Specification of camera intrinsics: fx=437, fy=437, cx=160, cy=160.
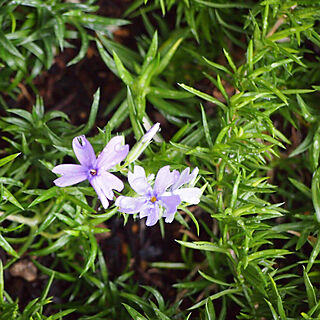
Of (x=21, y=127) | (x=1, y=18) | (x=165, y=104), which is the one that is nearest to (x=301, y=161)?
(x=165, y=104)

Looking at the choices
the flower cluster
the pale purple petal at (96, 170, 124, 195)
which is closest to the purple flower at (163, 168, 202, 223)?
the flower cluster

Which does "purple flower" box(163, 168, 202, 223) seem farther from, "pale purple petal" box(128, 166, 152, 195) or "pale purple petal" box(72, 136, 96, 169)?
"pale purple petal" box(72, 136, 96, 169)

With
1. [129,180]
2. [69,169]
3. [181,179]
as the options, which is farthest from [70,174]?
[181,179]

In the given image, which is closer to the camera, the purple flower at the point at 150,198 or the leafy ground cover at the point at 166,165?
the purple flower at the point at 150,198

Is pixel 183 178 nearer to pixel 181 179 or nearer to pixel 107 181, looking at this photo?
pixel 181 179

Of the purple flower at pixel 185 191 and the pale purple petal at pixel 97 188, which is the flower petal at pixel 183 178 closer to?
the purple flower at pixel 185 191

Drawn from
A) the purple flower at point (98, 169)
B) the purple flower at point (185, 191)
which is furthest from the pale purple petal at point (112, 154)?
the purple flower at point (185, 191)

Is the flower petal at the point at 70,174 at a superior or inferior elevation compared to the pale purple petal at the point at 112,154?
inferior

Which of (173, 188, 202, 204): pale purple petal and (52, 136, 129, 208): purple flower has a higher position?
(52, 136, 129, 208): purple flower
